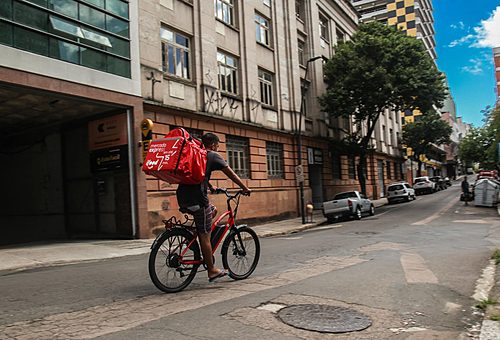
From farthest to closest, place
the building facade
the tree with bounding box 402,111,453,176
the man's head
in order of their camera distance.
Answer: the tree with bounding box 402,111,453,176 < the building facade < the man's head

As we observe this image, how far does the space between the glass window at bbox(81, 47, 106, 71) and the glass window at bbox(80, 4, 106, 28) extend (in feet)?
3.09

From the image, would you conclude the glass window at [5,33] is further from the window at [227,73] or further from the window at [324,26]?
the window at [324,26]

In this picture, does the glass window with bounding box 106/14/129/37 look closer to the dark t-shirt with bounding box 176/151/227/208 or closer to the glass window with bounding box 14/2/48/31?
the glass window with bounding box 14/2/48/31

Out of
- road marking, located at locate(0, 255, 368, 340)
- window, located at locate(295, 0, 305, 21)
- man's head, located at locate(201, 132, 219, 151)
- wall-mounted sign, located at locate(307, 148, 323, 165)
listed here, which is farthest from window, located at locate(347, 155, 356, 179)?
man's head, located at locate(201, 132, 219, 151)

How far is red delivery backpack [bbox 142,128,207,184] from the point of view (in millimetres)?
4984

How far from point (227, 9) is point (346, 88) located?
31.6 ft

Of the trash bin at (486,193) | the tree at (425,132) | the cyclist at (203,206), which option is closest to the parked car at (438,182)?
the tree at (425,132)

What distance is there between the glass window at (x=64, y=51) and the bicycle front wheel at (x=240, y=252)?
940 centimetres

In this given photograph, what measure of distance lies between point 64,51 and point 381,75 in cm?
1851

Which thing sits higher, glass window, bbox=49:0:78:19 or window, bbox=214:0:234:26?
window, bbox=214:0:234:26

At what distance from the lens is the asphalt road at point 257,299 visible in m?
3.87

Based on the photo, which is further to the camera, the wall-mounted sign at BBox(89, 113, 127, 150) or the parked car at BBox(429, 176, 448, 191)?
the parked car at BBox(429, 176, 448, 191)

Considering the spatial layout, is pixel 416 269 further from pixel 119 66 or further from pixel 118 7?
pixel 118 7

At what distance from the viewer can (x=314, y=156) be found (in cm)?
2758
